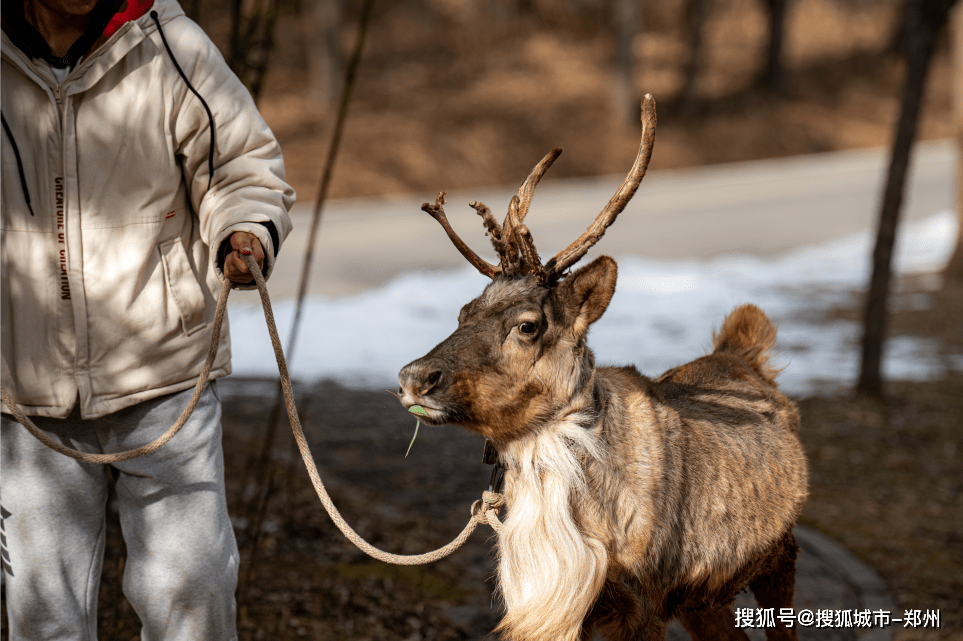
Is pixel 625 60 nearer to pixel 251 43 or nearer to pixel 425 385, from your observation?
pixel 251 43

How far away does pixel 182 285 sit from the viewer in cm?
269

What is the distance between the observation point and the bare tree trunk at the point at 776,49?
24.4 meters

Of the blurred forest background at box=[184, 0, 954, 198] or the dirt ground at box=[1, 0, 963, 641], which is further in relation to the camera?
the blurred forest background at box=[184, 0, 954, 198]

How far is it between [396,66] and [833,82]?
14.0 meters

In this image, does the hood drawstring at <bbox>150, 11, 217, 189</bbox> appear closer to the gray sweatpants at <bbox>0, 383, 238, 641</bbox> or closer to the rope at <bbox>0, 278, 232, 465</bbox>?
the rope at <bbox>0, 278, 232, 465</bbox>

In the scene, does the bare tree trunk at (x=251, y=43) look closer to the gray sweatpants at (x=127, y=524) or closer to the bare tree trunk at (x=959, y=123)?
the gray sweatpants at (x=127, y=524)

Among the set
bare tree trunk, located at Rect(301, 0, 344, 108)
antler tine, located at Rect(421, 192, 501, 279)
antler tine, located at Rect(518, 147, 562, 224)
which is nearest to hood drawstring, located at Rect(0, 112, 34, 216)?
antler tine, located at Rect(421, 192, 501, 279)

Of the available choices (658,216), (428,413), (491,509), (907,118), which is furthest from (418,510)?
(658,216)

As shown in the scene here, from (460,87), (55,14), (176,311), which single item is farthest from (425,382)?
(460,87)

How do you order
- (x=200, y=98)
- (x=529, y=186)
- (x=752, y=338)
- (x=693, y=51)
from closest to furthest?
(x=200, y=98), (x=529, y=186), (x=752, y=338), (x=693, y=51)

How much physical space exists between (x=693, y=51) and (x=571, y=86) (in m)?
3.30

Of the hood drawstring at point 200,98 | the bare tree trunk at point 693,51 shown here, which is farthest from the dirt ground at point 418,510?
the bare tree trunk at point 693,51

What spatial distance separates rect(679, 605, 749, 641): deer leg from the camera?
3.68 m

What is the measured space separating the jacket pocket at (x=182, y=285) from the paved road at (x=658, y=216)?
8.78m
